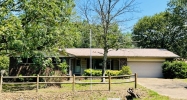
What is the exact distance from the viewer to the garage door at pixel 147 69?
26.7 meters

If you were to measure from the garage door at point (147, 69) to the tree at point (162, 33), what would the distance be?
44.2 ft

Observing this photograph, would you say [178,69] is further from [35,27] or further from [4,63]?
[4,63]

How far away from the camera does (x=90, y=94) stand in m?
13.3

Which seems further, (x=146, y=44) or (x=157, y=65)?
(x=146, y=44)

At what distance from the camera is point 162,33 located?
4309 centimetres

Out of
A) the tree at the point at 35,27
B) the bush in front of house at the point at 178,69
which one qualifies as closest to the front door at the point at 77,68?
the tree at the point at 35,27

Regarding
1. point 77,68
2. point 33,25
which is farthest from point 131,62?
point 33,25

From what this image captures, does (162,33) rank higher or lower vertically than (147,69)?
higher

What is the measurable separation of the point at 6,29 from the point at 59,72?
6.77 meters

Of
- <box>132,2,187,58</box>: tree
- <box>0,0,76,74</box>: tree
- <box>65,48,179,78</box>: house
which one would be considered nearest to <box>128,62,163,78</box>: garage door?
<box>65,48,179,78</box>: house

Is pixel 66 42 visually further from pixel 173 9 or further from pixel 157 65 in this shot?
pixel 173 9

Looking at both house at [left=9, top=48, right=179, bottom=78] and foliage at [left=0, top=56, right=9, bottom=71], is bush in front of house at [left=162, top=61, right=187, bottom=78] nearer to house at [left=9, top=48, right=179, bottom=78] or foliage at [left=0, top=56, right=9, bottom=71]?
house at [left=9, top=48, right=179, bottom=78]

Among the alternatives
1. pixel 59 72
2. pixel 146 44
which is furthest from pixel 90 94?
pixel 146 44

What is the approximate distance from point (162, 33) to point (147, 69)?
18.7 m
